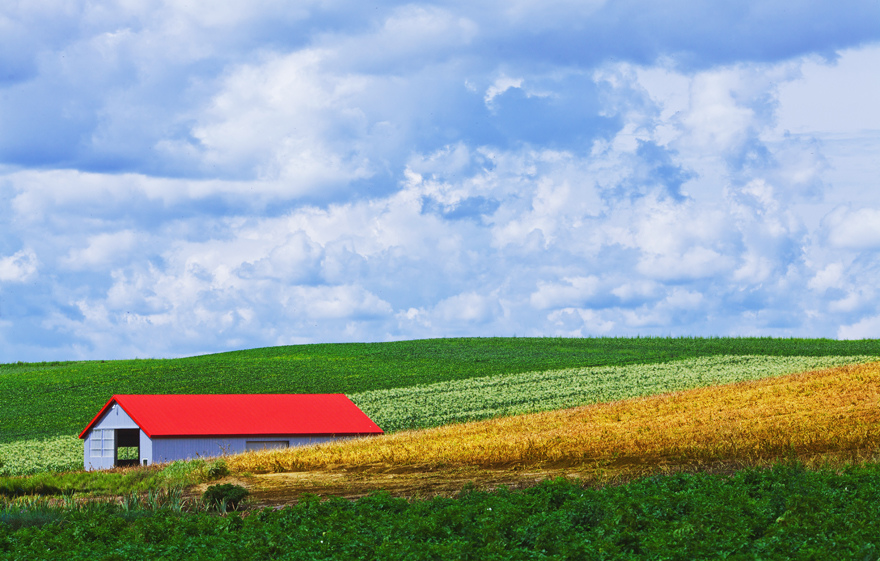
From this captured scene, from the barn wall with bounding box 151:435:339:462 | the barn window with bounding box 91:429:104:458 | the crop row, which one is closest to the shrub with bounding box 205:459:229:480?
the crop row

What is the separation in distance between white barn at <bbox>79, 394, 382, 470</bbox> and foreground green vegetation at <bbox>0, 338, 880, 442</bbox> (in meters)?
8.39

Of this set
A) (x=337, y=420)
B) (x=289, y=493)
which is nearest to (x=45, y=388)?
(x=337, y=420)

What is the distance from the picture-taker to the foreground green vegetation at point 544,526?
1154cm

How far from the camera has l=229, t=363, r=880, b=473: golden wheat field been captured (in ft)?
69.5

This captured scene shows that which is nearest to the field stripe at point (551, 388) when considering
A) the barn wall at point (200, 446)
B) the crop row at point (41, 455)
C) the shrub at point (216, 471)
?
the barn wall at point (200, 446)

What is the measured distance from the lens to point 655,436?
2388 centimetres

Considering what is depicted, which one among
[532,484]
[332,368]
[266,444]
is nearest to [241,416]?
[266,444]

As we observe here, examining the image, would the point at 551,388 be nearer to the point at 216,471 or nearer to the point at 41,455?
the point at 41,455

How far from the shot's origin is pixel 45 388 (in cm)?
6359

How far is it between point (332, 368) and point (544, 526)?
185ft

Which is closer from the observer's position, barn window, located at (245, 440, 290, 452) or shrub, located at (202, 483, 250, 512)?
shrub, located at (202, 483, 250, 512)

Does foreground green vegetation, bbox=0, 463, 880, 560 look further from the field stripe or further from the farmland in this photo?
the field stripe

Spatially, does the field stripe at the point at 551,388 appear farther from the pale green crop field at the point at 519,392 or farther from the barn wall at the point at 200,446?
the barn wall at the point at 200,446

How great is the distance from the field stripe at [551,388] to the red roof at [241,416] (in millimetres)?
2139
